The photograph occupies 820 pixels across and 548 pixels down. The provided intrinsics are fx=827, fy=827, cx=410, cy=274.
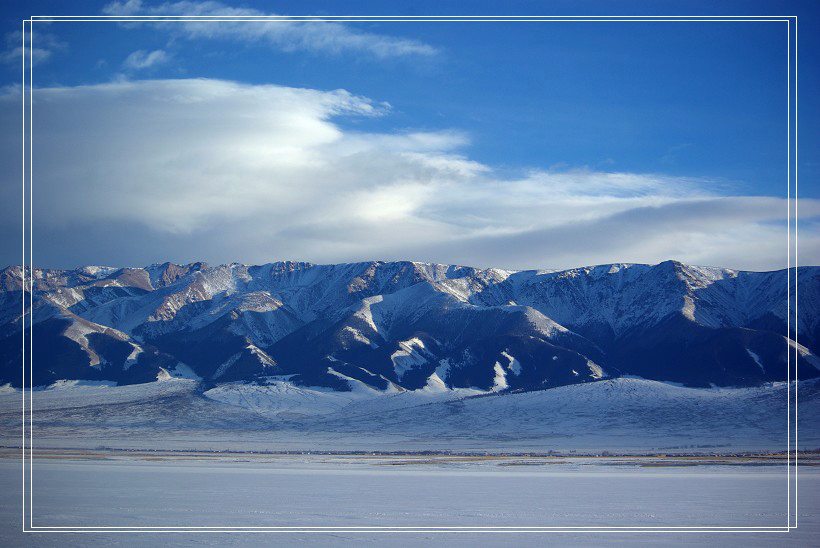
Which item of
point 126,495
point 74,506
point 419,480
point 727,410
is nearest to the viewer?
point 74,506

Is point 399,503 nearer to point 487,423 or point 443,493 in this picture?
point 443,493

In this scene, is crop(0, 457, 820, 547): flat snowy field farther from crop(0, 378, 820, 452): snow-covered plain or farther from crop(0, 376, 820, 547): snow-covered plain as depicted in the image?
crop(0, 378, 820, 452): snow-covered plain

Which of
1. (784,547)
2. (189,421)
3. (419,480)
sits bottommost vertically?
(189,421)

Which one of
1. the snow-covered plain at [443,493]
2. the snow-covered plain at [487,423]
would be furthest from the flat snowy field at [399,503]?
the snow-covered plain at [487,423]

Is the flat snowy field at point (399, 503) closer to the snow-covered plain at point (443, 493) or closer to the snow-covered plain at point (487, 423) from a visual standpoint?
the snow-covered plain at point (443, 493)

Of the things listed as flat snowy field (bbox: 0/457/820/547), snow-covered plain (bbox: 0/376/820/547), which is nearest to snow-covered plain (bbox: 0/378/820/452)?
snow-covered plain (bbox: 0/376/820/547)

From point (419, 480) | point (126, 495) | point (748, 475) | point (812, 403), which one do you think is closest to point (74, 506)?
point (126, 495)

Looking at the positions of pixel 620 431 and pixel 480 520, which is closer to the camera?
pixel 480 520

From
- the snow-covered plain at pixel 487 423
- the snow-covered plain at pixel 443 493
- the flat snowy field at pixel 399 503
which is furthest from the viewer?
the snow-covered plain at pixel 487 423

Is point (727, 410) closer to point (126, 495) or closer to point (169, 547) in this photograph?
point (126, 495)
